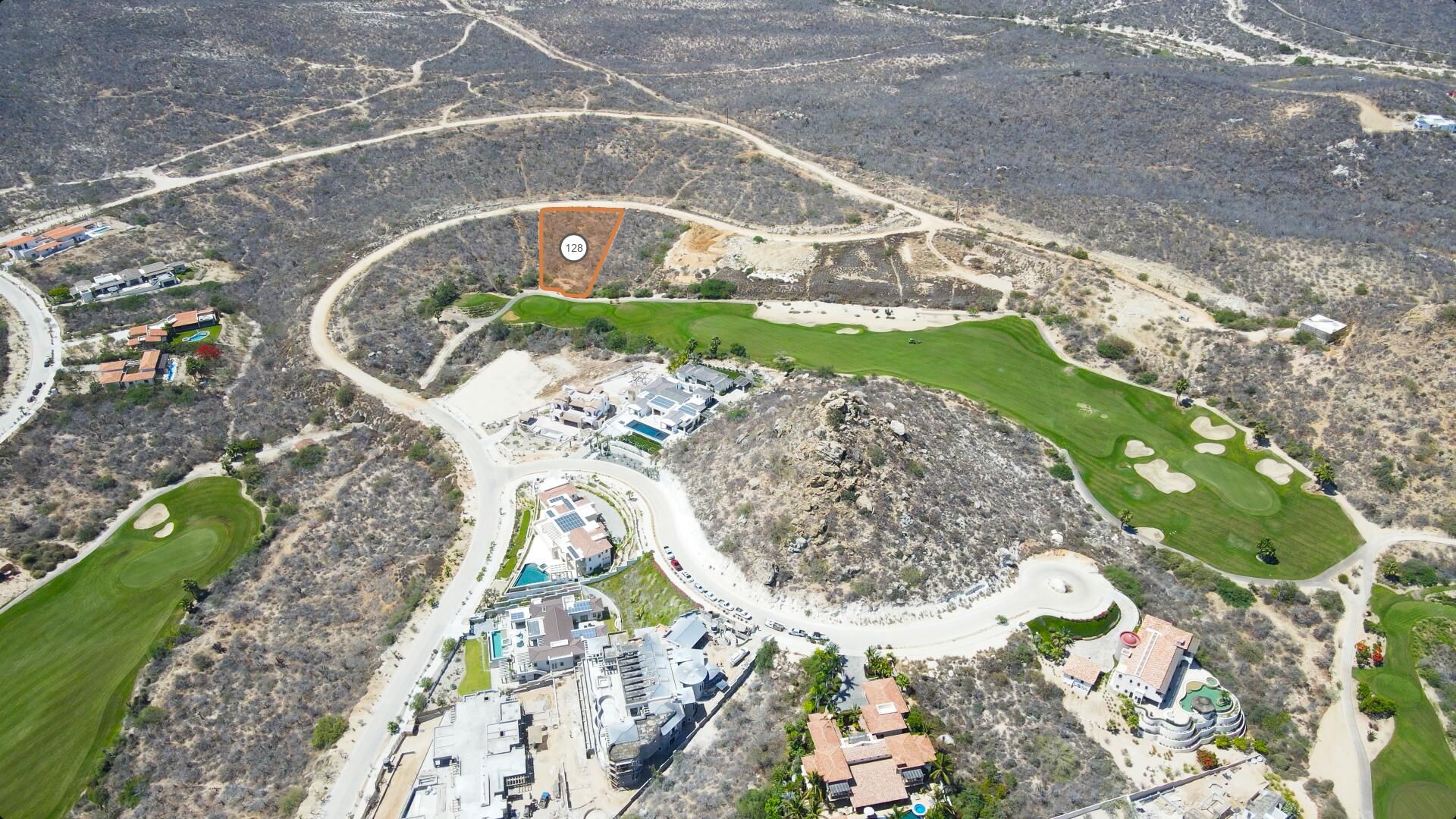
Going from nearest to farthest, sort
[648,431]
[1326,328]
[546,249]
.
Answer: [648,431]
[1326,328]
[546,249]

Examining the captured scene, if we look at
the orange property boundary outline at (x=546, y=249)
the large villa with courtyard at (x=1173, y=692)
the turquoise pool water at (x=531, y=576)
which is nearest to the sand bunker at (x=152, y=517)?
the turquoise pool water at (x=531, y=576)


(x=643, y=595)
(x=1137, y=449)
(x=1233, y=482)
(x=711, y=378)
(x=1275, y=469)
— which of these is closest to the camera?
(x=643, y=595)

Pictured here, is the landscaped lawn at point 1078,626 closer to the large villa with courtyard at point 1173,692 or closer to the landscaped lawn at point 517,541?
the large villa with courtyard at point 1173,692

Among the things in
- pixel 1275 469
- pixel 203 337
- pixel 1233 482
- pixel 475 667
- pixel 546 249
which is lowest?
pixel 475 667

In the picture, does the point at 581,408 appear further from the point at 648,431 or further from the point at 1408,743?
the point at 1408,743

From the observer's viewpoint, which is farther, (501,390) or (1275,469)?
(501,390)

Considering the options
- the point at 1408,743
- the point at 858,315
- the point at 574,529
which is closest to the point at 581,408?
the point at 574,529
